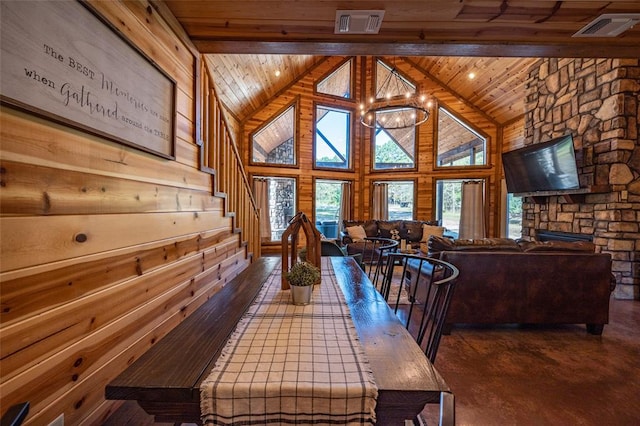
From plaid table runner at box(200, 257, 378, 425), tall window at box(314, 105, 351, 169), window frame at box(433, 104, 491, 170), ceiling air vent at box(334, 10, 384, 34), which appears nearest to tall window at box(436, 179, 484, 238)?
window frame at box(433, 104, 491, 170)

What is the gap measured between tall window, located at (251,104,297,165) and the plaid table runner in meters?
6.33

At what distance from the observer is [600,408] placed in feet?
5.72

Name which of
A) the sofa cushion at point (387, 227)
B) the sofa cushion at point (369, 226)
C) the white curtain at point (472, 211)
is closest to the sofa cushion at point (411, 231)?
the sofa cushion at point (387, 227)

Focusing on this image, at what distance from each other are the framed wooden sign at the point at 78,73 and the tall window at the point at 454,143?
7144 millimetres

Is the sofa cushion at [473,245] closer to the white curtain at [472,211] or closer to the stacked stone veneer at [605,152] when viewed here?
the stacked stone veneer at [605,152]

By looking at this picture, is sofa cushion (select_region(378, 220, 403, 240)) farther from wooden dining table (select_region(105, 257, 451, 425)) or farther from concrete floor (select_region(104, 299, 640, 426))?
wooden dining table (select_region(105, 257, 451, 425))

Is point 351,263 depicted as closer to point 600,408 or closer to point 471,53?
point 600,408

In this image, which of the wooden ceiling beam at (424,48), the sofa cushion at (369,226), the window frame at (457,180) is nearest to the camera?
the wooden ceiling beam at (424,48)

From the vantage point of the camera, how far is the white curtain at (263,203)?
6.79 meters

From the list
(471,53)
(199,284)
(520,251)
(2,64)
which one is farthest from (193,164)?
(520,251)

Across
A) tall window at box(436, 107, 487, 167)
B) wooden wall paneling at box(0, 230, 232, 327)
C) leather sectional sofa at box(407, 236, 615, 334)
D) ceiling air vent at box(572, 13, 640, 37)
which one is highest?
tall window at box(436, 107, 487, 167)

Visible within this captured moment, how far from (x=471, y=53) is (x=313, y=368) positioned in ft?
9.47

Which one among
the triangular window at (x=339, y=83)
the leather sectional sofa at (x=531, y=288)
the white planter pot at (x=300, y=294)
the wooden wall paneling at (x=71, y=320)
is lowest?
the leather sectional sofa at (x=531, y=288)

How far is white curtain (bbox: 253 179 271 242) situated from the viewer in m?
6.79
